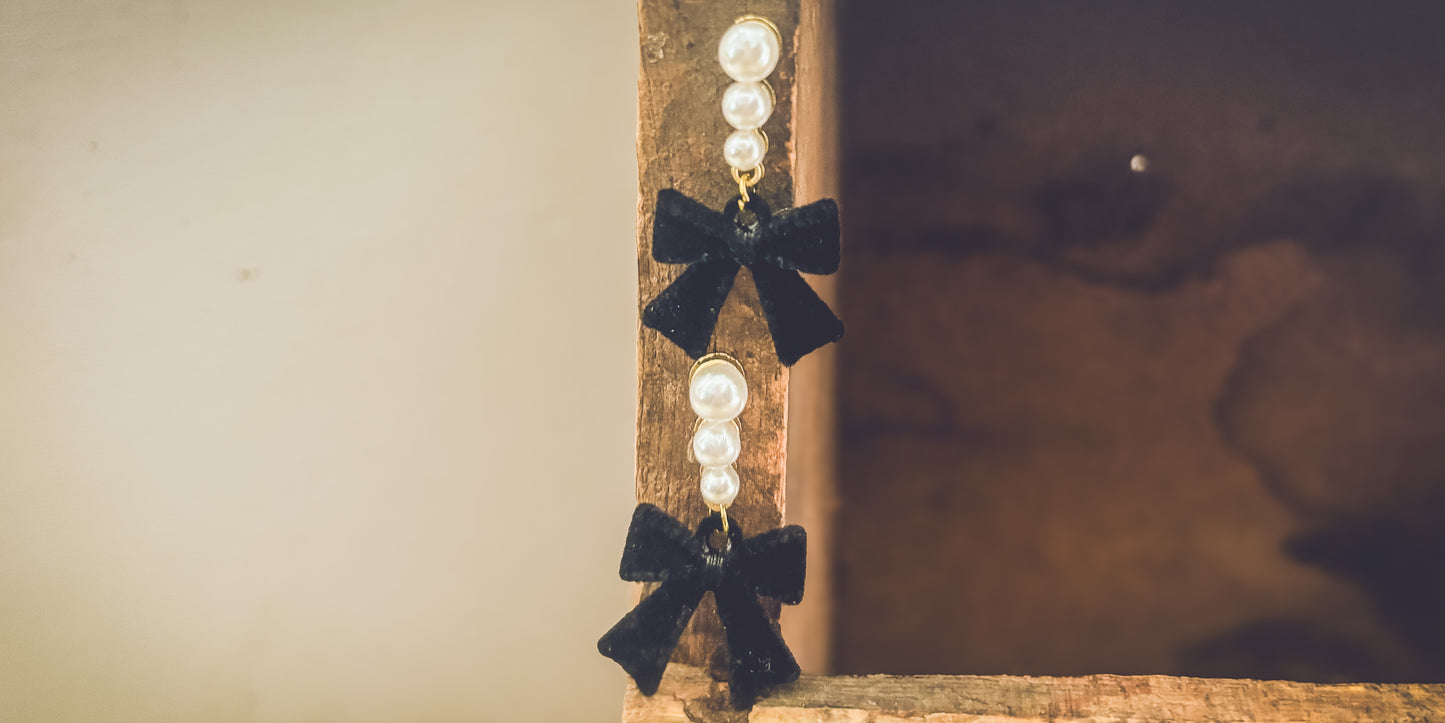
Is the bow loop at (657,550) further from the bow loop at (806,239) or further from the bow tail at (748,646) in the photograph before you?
the bow loop at (806,239)

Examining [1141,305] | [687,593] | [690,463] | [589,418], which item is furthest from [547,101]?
[1141,305]

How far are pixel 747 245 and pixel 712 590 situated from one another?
0.34m

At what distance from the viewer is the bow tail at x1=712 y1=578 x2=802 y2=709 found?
0.64 meters

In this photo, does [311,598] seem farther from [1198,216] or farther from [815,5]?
[1198,216]

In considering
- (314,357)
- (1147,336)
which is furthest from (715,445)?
(1147,336)

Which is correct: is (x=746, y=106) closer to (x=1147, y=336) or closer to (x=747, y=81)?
(x=747, y=81)

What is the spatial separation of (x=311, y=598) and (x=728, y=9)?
1.01m

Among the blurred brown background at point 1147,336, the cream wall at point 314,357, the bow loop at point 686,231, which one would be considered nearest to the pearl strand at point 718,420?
the bow loop at point 686,231

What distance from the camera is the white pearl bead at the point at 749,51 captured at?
0.57 metres

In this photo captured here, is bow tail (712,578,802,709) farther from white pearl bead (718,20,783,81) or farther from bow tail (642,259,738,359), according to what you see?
white pearl bead (718,20,783,81)

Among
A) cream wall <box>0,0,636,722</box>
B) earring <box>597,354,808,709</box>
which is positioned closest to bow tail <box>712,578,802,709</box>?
earring <box>597,354,808,709</box>

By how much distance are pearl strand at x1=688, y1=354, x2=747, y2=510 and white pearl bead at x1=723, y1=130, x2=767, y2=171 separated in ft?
0.60

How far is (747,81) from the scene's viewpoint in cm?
58

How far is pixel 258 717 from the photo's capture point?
3.34 feet
